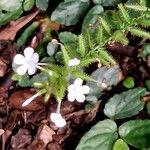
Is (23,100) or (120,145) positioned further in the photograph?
(23,100)

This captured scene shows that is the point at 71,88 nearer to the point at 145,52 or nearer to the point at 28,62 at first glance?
the point at 28,62

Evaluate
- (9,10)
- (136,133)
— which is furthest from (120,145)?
(9,10)

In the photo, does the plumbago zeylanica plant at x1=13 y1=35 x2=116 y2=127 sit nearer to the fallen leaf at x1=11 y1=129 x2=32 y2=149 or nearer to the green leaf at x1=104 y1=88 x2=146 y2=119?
the green leaf at x1=104 y1=88 x2=146 y2=119

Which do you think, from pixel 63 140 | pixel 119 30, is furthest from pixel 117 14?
pixel 63 140

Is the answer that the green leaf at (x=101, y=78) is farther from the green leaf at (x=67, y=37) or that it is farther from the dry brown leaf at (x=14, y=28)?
the dry brown leaf at (x=14, y=28)

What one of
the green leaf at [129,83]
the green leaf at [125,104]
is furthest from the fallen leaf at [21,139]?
the green leaf at [129,83]
